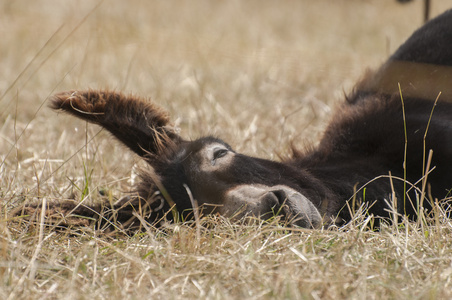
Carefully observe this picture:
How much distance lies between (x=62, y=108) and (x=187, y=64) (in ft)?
13.4

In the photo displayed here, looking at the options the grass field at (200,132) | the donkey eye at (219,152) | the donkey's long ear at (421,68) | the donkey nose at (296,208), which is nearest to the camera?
the grass field at (200,132)

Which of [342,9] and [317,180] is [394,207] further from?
[342,9]

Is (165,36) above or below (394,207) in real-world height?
above

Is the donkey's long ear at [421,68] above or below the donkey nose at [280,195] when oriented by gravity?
above

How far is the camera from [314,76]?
6293 millimetres

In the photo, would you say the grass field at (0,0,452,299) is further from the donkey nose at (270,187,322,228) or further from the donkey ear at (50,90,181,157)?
the donkey ear at (50,90,181,157)

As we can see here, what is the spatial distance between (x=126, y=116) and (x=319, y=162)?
97 centimetres

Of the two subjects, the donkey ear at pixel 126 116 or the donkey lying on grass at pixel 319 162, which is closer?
the donkey lying on grass at pixel 319 162

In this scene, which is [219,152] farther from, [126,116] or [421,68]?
[421,68]

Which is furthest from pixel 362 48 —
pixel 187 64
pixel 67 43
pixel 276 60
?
pixel 67 43

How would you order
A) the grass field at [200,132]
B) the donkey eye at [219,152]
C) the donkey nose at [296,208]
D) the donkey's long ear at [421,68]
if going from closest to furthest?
the grass field at [200,132] < the donkey nose at [296,208] < the donkey eye at [219,152] < the donkey's long ear at [421,68]

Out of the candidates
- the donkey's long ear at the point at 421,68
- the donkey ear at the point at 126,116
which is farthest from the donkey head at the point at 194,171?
the donkey's long ear at the point at 421,68

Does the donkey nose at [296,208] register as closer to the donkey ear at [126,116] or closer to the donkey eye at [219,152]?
the donkey eye at [219,152]

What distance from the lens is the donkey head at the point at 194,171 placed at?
A: 254cm
